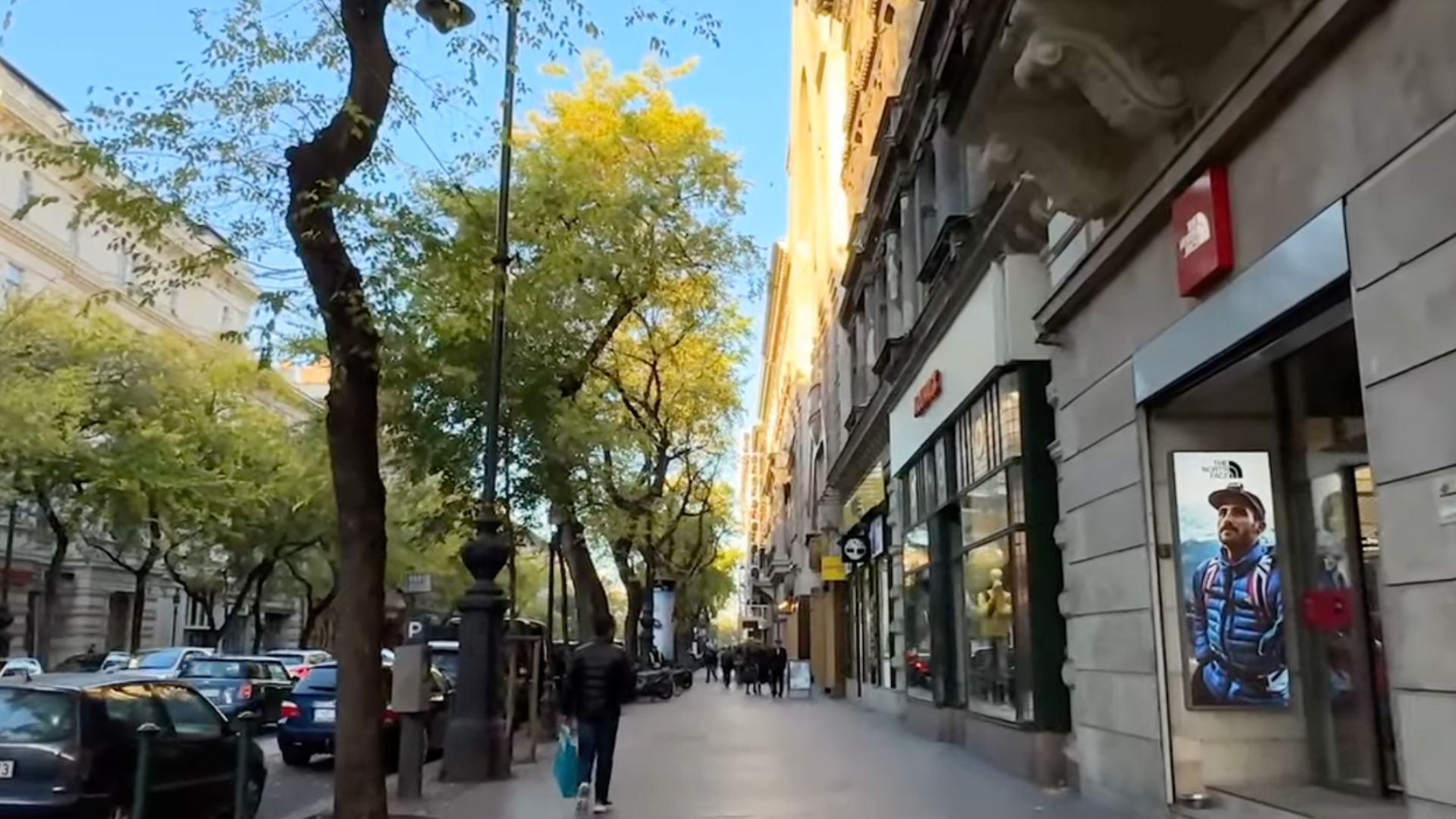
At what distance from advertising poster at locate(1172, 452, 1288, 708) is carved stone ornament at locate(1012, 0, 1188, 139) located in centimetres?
257

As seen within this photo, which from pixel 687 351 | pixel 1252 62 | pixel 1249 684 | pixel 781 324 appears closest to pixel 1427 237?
pixel 1252 62

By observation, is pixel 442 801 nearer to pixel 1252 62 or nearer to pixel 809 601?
pixel 1252 62

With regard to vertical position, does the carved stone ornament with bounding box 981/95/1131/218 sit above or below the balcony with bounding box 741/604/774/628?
above

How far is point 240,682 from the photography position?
23234mm

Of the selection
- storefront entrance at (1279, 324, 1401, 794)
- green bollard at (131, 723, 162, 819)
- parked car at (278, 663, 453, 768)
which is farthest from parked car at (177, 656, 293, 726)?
storefront entrance at (1279, 324, 1401, 794)

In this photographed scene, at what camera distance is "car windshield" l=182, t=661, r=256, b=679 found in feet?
77.1

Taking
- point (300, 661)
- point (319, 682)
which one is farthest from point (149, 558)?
point (319, 682)

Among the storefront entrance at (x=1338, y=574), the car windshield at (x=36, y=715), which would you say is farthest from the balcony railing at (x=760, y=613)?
the car windshield at (x=36, y=715)

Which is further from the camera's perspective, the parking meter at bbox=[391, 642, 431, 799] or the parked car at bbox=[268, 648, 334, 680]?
the parked car at bbox=[268, 648, 334, 680]

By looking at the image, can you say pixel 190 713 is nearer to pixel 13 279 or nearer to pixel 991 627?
pixel 991 627

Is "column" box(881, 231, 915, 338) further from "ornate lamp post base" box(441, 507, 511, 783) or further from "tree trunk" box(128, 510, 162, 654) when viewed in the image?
"tree trunk" box(128, 510, 162, 654)

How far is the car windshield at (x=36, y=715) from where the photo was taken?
922cm

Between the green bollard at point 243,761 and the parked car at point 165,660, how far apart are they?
620 inches

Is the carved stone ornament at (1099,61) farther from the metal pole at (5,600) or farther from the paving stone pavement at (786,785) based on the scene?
the metal pole at (5,600)
